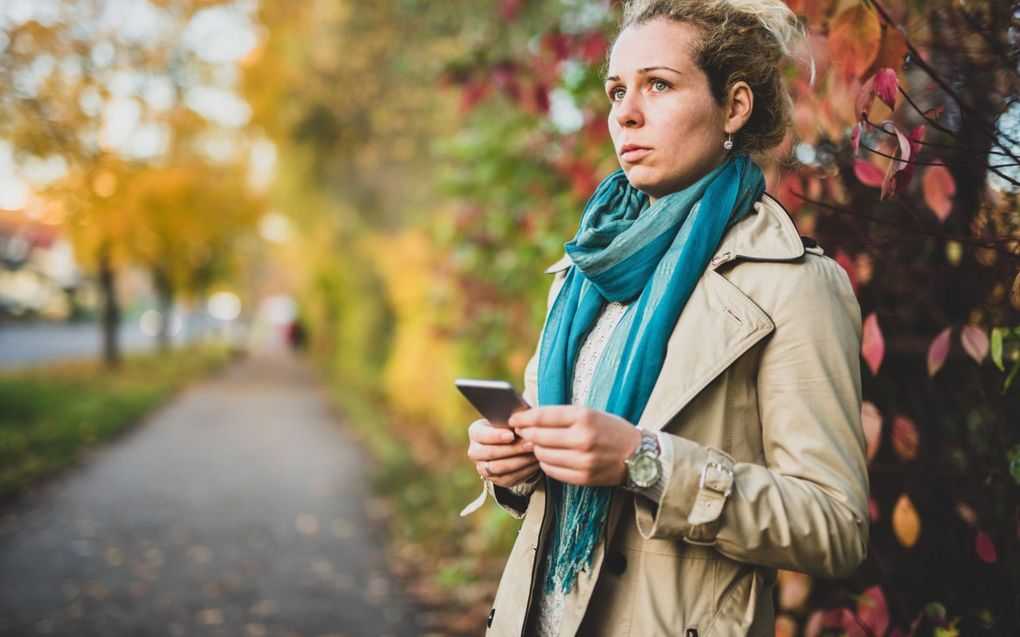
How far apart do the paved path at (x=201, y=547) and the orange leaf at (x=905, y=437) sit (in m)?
3.21

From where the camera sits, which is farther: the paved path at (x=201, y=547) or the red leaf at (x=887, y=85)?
A: the paved path at (x=201, y=547)

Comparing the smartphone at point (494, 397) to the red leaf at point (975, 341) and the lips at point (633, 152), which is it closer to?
the lips at point (633, 152)

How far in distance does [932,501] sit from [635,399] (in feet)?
6.06

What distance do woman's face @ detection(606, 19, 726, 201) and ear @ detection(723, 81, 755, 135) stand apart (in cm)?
1

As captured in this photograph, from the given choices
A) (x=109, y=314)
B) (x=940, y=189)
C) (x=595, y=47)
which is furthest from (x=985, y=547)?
(x=109, y=314)

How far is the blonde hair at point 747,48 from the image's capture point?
147 centimetres

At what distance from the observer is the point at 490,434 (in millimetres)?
1495

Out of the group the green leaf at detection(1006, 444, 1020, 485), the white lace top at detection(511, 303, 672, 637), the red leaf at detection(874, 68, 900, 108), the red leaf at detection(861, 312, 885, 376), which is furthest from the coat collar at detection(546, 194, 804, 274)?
the green leaf at detection(1006, 444, 1020, 485)

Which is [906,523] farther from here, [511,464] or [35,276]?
[35,276]

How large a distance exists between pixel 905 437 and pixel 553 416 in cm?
175

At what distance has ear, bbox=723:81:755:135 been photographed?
150 centimetres

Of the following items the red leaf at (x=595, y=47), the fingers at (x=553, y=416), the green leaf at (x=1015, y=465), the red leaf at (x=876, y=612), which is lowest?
the red leaf at (x=876, y=612)

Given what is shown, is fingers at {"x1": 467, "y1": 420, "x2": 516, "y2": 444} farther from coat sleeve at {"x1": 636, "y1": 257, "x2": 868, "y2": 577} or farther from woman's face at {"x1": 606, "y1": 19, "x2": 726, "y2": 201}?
woman's face at {"x1": 606, "y1": 19, "x2": 726, "y2": 201}

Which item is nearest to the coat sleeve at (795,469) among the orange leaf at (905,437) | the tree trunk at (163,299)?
the orange leaf at (905,437)
